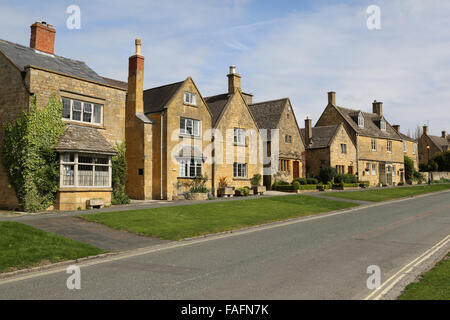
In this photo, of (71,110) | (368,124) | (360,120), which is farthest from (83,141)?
(368,124)

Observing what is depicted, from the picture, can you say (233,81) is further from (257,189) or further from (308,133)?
(308,133)

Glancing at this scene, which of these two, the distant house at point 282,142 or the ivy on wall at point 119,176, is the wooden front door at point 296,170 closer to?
the distant house at point 282,142

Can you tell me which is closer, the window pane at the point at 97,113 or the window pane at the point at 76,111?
the window pane at the point at 76,111

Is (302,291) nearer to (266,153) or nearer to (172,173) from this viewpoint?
(172,173)

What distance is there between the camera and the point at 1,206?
72.7ft

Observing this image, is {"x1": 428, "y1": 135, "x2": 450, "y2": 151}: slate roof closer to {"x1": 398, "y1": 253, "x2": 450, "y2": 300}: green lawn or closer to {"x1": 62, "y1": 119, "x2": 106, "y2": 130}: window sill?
{"x1": 62, "y1": 119, "x2": 106, "y2": 130}: window sill

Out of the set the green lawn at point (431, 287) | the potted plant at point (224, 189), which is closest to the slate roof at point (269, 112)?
the potted plant at point (224, 189)

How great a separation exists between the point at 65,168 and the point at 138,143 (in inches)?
305

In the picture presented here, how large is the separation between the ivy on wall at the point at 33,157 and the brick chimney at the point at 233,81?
732 inches

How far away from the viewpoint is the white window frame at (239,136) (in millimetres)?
35531

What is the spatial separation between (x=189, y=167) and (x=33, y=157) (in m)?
12.5

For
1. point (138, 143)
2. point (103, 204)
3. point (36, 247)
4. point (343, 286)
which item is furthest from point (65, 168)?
point (343, 286)

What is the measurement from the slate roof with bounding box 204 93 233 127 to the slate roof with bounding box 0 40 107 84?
11.2 metres

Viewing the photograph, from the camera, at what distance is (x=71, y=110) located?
2333 centimetres
